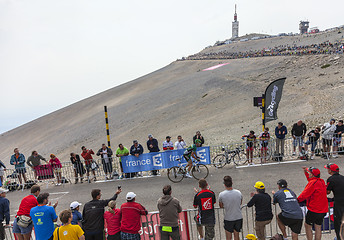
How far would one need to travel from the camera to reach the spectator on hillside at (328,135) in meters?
11.7

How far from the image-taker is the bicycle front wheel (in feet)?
36.5

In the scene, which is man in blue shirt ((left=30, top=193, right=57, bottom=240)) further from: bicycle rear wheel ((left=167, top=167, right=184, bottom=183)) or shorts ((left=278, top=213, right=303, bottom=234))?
bicycle rear wheel ((left=167, top=167, right=184, bottom=183))

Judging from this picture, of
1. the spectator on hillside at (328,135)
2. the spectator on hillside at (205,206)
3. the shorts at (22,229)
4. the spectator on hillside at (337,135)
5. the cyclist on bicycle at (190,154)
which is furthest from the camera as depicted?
the spectator on hillside at (337,135)

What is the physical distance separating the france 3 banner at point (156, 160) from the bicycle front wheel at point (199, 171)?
0.88m

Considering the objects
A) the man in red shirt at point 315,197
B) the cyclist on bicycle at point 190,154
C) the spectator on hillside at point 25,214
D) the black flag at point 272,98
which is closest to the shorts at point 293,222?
the man in red shirt at point 315,197

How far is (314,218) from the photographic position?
202 inches

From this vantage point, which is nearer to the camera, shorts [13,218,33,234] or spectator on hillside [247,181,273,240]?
spectator on hillside [247,181,273,240]

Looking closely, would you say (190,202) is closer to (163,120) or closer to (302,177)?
(302,177)

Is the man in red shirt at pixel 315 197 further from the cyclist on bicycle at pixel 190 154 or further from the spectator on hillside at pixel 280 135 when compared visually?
the spectator on hillside at pixel 280 135

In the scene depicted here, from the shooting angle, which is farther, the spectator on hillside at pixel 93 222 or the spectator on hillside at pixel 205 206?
the spectator on hillside at pixel 205 206

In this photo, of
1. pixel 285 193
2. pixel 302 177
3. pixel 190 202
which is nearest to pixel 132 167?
pixel 190 202

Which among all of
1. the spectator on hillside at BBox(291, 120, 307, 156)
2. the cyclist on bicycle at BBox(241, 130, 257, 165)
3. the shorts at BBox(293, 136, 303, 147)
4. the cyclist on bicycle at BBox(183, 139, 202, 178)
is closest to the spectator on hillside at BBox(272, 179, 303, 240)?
the cyclist on bicycle at BBox(183, 139, 202, 178)

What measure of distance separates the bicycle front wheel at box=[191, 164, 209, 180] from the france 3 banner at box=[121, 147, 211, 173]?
0.88 metres

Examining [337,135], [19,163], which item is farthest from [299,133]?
[19,163]
